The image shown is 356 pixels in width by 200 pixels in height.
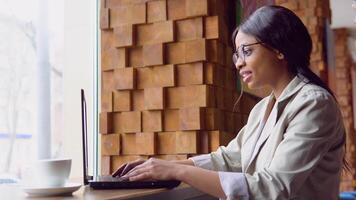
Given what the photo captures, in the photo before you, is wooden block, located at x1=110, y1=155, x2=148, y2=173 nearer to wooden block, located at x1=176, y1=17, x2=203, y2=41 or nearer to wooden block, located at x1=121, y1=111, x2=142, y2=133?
wooden block, located at x1=121, y1=111, x2=142, y2=133

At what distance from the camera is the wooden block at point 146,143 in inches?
73.8

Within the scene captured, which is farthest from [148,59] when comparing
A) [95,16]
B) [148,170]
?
[148,170]

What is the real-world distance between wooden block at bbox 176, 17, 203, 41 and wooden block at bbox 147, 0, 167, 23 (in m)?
0.08

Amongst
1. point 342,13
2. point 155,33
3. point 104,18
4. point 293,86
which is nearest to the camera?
point 293,86

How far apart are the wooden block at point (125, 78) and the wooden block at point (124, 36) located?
0.11 metres

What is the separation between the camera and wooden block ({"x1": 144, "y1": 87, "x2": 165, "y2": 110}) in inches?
73.6

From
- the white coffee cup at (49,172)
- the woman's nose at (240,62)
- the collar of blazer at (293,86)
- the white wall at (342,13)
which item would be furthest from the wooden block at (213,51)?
the white wall at (342,13)

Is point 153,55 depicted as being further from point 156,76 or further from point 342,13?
point 342,13

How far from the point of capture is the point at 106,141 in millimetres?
1984

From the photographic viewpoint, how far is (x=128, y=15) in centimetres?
197

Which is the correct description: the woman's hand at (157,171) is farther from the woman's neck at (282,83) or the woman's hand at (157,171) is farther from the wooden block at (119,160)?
the wooden block at (119,160)

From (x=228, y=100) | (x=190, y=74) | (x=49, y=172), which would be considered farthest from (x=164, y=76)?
(x=49, y=172)

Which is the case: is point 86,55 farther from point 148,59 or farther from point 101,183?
point 101,183

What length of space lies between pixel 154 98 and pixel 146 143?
0.20m
